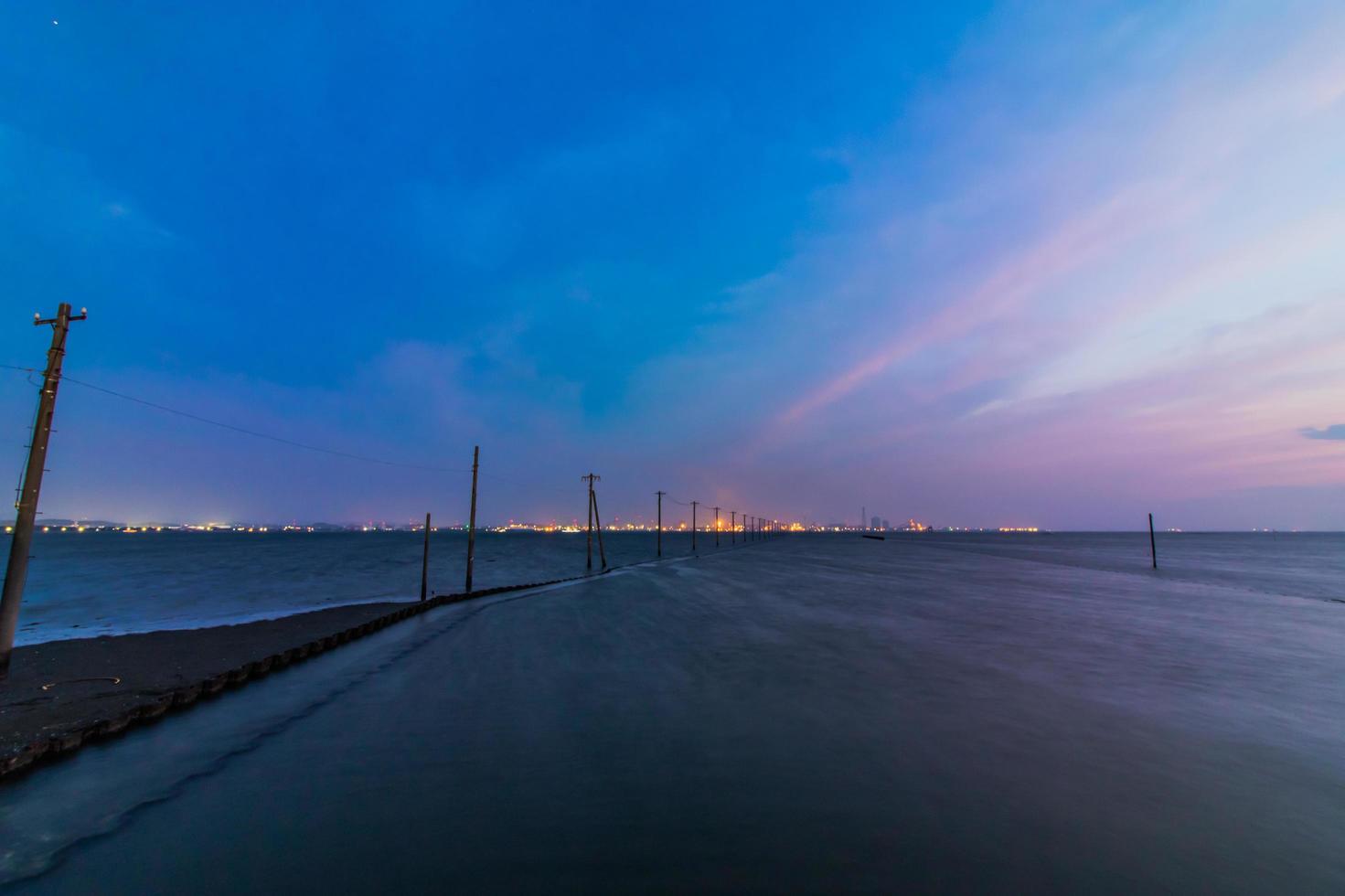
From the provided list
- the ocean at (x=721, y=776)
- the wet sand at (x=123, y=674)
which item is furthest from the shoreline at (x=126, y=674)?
the ocean at (x=721, y=776)

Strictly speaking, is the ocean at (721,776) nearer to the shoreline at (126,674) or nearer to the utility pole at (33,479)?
the shoreline at (126,674)

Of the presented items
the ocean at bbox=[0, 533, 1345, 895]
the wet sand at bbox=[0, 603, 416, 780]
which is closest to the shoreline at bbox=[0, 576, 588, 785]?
the wet sand at bbox=[0, 603, 416, 780]

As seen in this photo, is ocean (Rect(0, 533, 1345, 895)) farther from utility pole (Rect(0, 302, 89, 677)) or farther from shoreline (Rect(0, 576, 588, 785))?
utility pole (Rect(0, 302, 89, 677))

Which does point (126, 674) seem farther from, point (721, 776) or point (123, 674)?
point (721, 776)

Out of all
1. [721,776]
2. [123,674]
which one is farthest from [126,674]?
[721,776]

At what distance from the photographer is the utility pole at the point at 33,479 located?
1141cm

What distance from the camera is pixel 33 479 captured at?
12164 millimetres

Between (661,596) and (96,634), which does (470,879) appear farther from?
(661,596)

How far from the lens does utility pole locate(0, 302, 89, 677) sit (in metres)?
11.4

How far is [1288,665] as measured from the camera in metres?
16.9

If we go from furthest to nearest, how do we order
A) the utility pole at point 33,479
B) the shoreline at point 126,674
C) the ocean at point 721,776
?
the utility pole at point 33,479
the shoreline at point 126,674
the ocean at point 721,776

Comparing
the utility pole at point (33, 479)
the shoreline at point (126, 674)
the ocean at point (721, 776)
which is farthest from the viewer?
the utility pole at point (33, 479)

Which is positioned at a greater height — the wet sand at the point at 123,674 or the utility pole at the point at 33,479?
the utility pole at the point at 33,479

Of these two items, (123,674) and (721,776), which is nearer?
(721,776)
